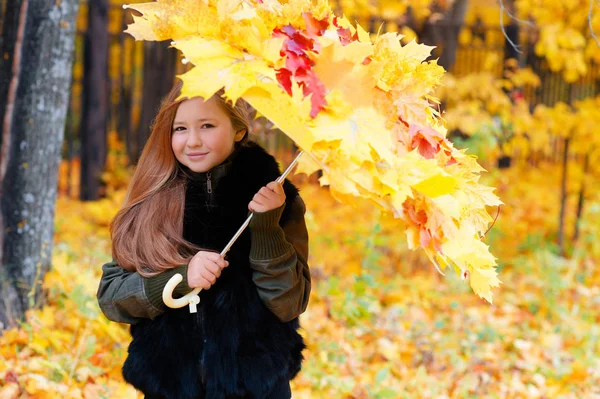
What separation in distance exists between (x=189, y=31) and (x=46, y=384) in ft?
7.49

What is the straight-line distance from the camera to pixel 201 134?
7.82ft

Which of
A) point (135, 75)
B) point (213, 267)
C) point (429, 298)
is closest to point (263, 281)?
point (213, 267)

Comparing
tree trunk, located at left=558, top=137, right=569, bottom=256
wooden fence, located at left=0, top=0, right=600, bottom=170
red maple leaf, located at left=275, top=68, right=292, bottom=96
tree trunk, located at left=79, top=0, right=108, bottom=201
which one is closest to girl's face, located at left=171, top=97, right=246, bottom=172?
red maple leaf, located at left=275, top=68, right=292, bottom=96

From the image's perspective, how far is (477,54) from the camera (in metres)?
11.4

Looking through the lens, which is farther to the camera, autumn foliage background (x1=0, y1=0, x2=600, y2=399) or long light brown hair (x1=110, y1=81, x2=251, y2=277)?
autumn foliage background (x1=0, y1=0, x2=600, y2=399)

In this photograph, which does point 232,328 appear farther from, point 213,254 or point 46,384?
point 46,384

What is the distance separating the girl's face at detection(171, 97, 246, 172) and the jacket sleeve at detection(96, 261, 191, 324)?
0.37 meters

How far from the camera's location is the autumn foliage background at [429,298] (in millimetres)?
4113

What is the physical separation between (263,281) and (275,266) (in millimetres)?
68

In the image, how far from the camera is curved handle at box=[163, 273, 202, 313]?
89.1 inches

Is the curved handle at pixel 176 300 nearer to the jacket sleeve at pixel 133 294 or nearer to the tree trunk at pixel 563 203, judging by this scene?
the jacket sleeve at pixel 133 294

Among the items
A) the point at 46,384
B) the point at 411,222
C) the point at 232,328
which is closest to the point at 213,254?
the point at 232,328

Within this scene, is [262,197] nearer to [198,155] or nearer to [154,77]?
[198,155]

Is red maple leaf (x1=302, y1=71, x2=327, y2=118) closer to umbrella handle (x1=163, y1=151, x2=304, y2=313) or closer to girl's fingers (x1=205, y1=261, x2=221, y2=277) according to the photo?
umbrella handle (x1=163, y1=151, x2=304, y2=313)
